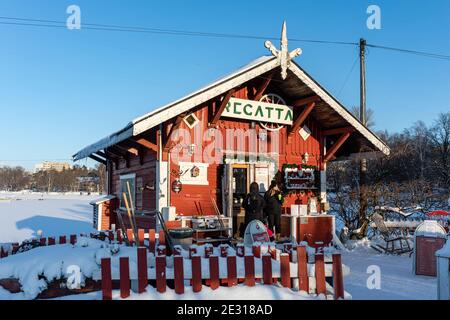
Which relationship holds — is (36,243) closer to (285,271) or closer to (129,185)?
(129,185)

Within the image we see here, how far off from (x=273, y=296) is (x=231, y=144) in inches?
267

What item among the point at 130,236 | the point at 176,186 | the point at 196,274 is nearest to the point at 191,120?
the point at 176,186

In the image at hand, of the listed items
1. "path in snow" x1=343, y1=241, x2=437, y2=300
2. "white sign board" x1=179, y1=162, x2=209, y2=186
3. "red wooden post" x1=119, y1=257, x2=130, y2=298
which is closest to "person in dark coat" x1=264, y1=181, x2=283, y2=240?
"white sign board" x1=179, y1=162, x2=209, y2=186

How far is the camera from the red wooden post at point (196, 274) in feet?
15.9

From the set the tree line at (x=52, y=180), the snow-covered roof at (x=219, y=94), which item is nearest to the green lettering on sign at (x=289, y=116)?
the snow-covered roof at (x=219, y=94)

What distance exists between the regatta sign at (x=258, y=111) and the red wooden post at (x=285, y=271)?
625 cm

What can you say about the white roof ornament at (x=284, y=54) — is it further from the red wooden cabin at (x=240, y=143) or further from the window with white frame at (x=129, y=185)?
the window with white frame at (x=129, y=185)

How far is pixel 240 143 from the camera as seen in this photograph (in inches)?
447

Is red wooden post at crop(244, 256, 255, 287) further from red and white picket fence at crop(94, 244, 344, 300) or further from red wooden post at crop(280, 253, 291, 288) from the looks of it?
red wooden post at crop(280, 253, 291, 288)

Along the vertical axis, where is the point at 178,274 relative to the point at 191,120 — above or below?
below

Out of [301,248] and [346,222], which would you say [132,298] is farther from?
[346,222]

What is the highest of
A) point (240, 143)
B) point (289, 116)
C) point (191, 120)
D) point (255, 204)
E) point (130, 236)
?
point (289, 116)

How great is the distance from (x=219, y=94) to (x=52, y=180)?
11991 cm

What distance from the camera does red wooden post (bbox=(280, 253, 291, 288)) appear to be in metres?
5.11
